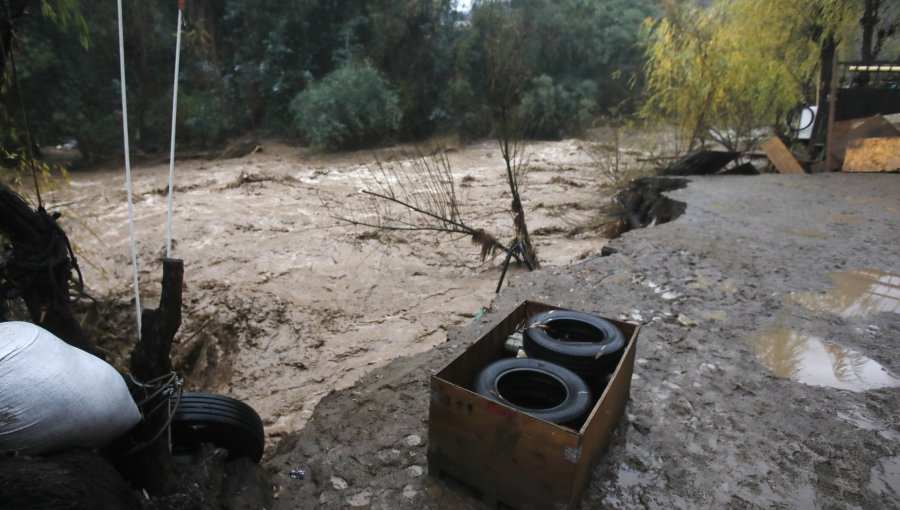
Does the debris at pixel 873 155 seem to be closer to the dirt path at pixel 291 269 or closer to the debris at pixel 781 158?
the debris at pixel 781 158

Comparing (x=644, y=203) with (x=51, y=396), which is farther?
(x=644, y=203)

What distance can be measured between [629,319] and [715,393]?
103 centimetres

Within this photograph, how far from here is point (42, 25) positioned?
41.8 feet

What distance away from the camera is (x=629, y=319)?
3803 millimetres

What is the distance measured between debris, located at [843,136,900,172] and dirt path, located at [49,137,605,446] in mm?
4542

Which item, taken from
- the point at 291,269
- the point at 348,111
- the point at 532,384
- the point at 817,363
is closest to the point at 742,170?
the point at 817,363

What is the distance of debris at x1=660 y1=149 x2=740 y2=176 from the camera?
9.05 meters

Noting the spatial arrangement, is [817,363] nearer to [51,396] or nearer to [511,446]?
[511,446]

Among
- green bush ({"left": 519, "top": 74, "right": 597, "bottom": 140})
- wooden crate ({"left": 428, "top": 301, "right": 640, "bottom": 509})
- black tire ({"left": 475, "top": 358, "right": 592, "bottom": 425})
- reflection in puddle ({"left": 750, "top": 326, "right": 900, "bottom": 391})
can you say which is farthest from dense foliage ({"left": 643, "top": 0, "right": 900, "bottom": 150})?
wooden crate ({"left": 428, "top": 301, "right": 640, "bottom": 509})

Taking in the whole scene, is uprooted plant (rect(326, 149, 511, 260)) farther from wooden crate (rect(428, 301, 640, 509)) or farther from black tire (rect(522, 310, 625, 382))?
wooden crate (rect(428, 301, 640, 509))

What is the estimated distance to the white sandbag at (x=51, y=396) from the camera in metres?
1.51

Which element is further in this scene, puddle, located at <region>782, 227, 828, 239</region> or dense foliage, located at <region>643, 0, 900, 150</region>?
dense foliage, located at <region>643, 0, 900, 150</region>

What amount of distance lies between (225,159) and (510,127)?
1197cm

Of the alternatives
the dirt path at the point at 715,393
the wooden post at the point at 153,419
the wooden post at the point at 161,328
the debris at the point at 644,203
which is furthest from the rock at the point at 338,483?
the debris at the point at 644,203
